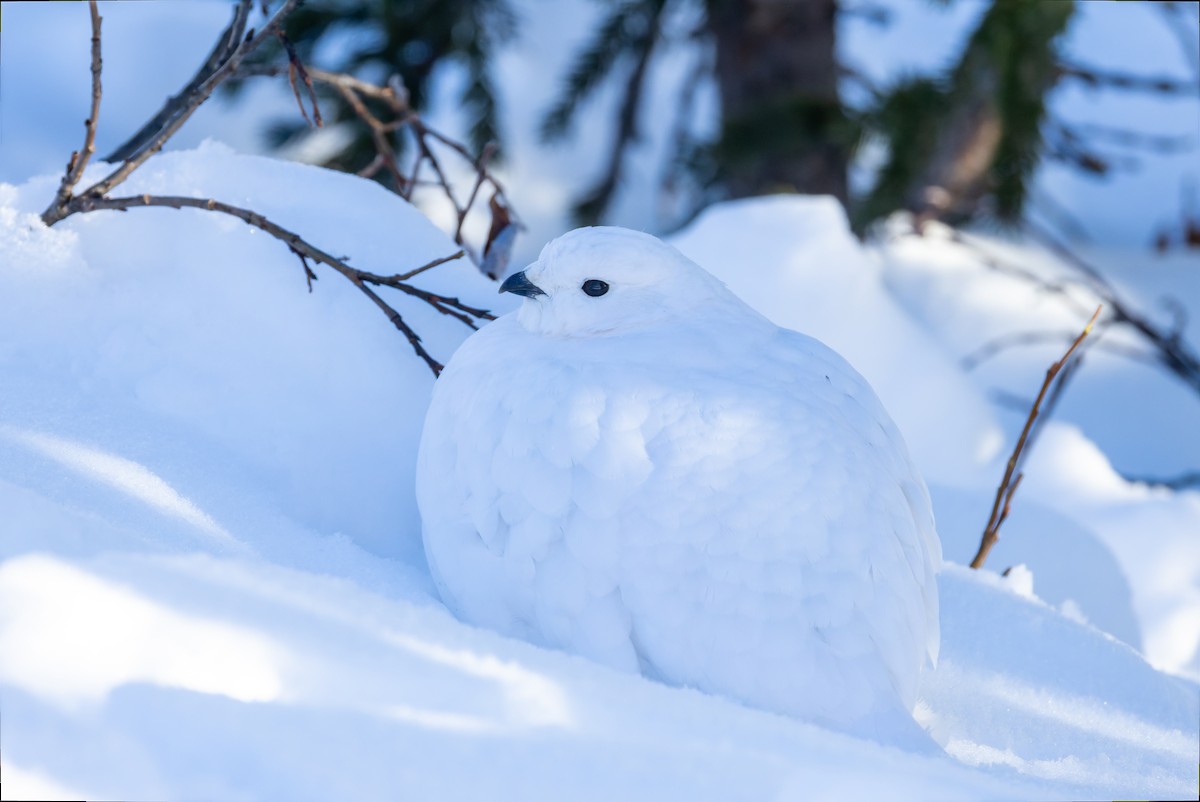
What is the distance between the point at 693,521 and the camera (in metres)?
1.23

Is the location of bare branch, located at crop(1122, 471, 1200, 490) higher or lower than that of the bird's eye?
lower

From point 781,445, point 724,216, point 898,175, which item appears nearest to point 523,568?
point 781,445

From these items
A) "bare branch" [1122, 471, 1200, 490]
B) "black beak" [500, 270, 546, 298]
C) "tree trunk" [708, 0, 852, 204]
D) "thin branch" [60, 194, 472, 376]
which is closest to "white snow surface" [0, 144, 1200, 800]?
"thin branch" [60, 194, 472, 376]

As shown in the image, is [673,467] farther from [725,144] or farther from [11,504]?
[725,144]

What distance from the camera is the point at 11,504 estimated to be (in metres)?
1.02

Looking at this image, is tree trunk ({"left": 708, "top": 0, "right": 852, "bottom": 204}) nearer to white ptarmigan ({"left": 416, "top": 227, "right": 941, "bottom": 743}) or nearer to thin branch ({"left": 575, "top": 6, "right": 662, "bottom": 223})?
thin branch ({"left": 575, "top": 6, "right": 662, "bottom": 223})

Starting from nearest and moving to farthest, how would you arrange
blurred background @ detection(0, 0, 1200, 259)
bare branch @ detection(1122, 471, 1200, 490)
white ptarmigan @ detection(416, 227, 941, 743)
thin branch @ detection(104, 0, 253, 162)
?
1. white ptarmigan @ detection(416, 227, 941, 743)
2. thin branch @ detection(104, 0, 253, 162)
3. bare branch @ detection(1122, 471, 1200, 490)
4. blurred background @ detection(0, 0, 1200, 259)

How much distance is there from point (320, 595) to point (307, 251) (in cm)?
64

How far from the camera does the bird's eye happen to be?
5.08 ft

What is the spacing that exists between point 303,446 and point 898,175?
270cm

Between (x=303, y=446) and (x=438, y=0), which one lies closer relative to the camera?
(x=303, y=446)

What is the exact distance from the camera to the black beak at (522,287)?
1.55 m

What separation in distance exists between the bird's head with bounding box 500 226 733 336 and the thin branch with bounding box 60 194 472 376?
113 mm

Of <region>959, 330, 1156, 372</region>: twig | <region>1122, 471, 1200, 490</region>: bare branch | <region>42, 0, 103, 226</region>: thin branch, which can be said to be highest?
<region>42, 0, 103, 226</region>: thin branch
